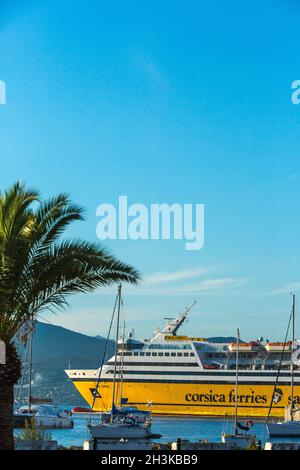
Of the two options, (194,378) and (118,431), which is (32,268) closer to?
(118,431)

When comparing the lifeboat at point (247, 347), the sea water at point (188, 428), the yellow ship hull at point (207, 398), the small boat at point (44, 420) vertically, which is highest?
the lifeboat at point (247, 347)

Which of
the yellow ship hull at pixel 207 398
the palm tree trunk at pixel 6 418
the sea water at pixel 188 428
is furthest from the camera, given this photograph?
the yellow ship hull at pixel 207 398

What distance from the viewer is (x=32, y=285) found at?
12.4 metres

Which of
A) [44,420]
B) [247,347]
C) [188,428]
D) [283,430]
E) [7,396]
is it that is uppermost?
[247,347]

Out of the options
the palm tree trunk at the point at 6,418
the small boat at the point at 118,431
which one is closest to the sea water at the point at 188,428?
the small boat at the point at 118,431

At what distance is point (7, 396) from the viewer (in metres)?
12.1

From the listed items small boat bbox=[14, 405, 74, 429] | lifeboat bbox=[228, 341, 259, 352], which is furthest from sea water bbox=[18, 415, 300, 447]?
lifeboat bbox=[228, 341, 259, 352]

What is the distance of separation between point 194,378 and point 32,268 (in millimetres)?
53665

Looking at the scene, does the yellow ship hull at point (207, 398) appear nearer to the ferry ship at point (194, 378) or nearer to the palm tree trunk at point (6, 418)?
the ferry ship at point (194, 378)

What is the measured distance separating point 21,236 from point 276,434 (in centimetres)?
3100

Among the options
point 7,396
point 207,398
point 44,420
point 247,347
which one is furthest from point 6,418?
point 247,347

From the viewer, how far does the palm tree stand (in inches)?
476

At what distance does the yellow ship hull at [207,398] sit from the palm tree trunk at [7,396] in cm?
5200

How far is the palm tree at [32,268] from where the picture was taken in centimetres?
1209
